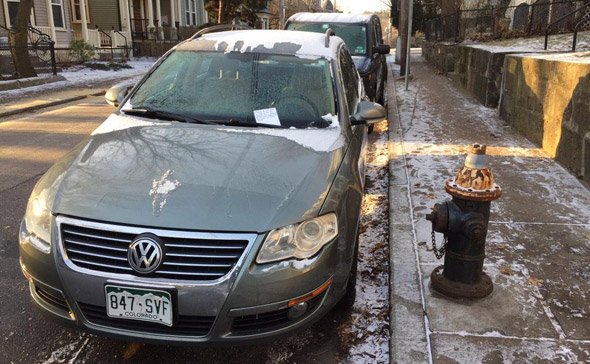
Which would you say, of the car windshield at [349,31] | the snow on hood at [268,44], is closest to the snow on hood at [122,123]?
the snow on hood at [268,44]

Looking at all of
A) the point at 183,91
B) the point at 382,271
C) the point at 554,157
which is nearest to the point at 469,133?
the point at 554,157

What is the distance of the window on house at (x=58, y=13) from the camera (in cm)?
2349

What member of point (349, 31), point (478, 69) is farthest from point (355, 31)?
point (478, 69)

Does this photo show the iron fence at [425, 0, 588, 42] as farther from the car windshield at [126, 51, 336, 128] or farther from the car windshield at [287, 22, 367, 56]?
the car windshield at [126, 51, 336, 128]

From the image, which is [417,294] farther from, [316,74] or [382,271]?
[316,74]

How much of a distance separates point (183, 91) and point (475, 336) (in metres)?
2.62

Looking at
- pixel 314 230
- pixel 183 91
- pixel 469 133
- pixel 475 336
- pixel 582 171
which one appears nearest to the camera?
pixel 314 230

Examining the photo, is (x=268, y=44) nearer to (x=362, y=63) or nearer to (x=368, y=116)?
(x=368, y=116)

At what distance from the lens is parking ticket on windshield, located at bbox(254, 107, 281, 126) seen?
3607 millimetres

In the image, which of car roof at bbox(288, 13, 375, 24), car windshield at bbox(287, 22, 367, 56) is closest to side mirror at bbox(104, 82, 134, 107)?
car windshield at bbox(287, 22, 367, 56)

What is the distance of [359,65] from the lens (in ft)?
30.0

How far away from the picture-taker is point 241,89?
12.8 feet

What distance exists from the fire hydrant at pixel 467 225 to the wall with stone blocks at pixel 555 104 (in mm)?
2895

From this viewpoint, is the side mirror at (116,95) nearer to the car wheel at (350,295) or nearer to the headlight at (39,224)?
the headlight at (39,224)
